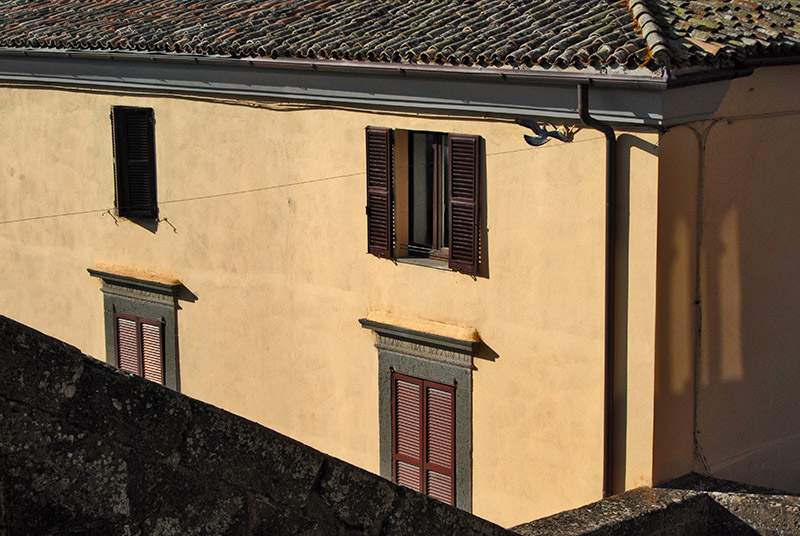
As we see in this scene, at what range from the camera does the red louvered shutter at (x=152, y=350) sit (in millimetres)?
11836

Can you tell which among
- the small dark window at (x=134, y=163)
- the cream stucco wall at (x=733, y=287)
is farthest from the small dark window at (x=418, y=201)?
the small dark window at (x=134, y=163)

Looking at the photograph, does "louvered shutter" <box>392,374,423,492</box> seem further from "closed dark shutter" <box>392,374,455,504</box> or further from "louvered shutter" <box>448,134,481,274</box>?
"louvered shutter" <box>448,134,481,274</box>

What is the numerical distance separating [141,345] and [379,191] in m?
3.87

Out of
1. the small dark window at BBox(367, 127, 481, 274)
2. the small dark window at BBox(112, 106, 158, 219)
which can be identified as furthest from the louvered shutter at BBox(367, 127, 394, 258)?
the small dark window at BBox(112, 106, 158, 219)

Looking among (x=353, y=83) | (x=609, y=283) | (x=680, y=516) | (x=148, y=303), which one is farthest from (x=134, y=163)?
(x=680, y=516)

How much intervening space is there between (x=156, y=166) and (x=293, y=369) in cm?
262

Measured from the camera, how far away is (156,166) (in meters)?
11.5

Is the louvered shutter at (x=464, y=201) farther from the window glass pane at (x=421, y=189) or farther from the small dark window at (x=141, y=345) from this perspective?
the small dark window at (x=141, y=345)

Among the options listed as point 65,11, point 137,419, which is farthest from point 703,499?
point 65,11

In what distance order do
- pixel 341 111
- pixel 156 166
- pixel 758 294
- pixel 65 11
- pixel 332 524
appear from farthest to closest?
pixel 65 11
pixel 156 166
pixel 341 111
pixel 758 294
pixel 332 524

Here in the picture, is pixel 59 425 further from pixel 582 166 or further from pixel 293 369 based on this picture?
pixel 293 369

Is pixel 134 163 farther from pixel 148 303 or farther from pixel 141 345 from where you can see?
pixel 141 345

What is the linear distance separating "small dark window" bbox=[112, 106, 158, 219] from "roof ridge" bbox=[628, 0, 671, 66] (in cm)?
523

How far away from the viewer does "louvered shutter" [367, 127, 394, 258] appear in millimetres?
9320
